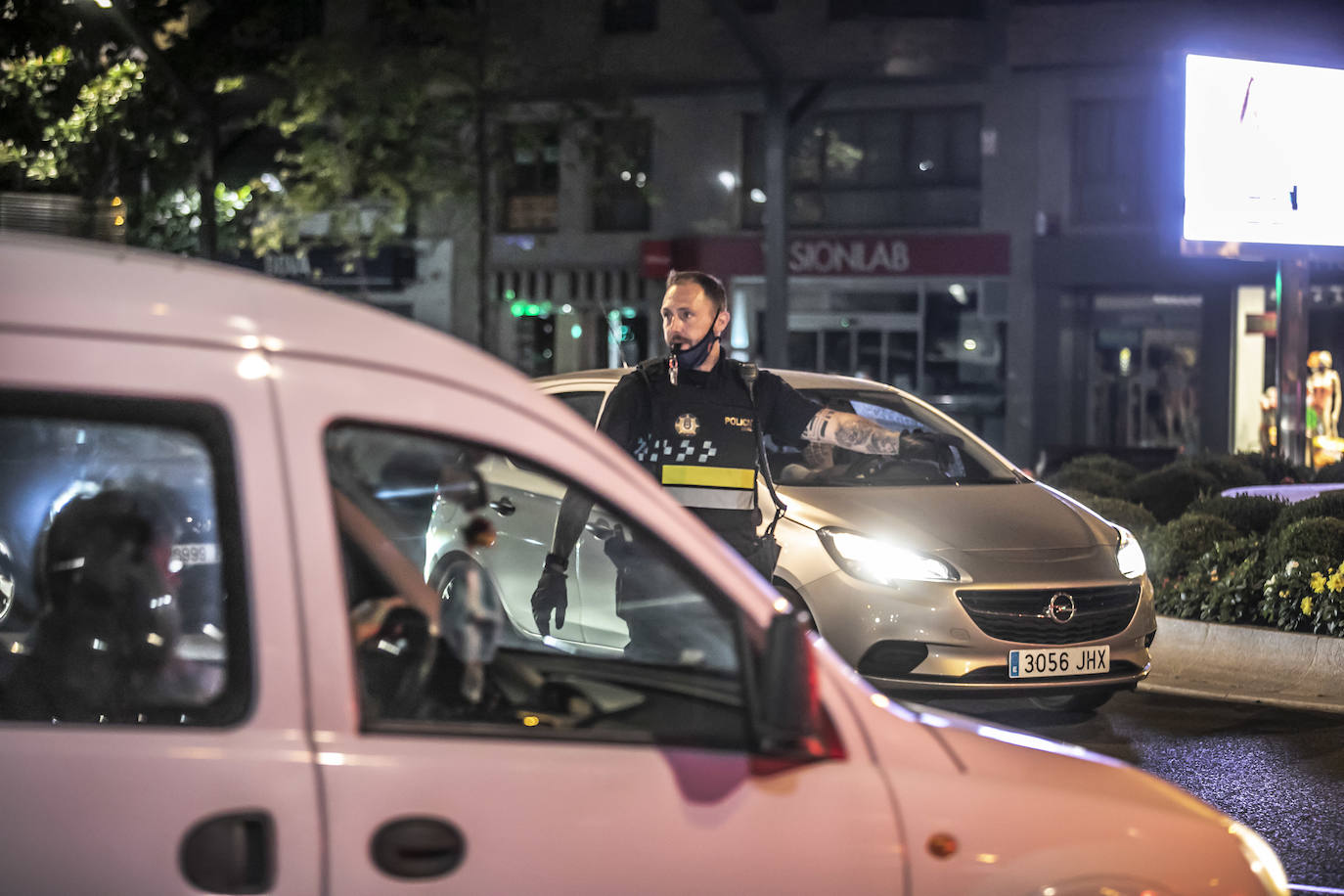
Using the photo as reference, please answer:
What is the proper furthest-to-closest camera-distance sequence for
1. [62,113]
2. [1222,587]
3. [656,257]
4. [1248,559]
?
[656,257] → [62,113] → [1248,559] → [1222,587]

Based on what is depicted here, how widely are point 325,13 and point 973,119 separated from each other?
13.6 meters

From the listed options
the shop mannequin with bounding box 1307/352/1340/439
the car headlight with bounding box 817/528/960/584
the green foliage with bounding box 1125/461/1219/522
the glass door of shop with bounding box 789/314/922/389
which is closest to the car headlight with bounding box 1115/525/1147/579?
the car headlight with bounding box 817/528/960/584

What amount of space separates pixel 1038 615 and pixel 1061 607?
0.37ft

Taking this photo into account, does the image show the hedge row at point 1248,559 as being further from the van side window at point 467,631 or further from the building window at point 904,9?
the building window at point 904,9

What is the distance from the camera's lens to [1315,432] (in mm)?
19156

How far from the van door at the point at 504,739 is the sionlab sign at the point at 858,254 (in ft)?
87.1

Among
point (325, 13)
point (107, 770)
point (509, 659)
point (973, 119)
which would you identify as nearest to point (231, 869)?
point (107, 770)

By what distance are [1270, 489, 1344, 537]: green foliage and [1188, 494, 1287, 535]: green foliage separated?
44cm

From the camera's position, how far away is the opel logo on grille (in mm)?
6656

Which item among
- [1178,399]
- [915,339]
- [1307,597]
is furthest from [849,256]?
[1307,597]

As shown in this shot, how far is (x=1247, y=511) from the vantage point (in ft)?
36.1

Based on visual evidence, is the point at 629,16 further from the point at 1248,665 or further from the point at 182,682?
the point at 182,682

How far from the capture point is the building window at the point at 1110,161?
28.2 meters

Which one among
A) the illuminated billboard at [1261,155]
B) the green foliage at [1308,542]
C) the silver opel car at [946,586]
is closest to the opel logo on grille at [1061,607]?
the silver opel car at [946,586]
